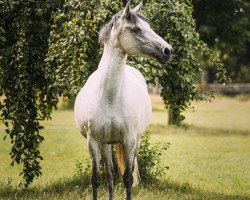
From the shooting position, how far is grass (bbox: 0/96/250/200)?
6602 millimetres

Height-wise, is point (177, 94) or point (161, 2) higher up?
point (161, 2)

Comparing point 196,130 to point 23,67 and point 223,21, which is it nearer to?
point 223,21

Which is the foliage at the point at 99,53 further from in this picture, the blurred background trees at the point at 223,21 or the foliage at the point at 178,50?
the blurred background trees at the point at 223,21

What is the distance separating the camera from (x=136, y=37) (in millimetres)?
4418

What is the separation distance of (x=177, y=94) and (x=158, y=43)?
6.30 feet

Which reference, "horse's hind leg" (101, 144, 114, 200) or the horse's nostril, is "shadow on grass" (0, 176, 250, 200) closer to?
"horse's hind leg" (101, 144, 114, 200)

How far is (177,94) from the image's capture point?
6109 mm

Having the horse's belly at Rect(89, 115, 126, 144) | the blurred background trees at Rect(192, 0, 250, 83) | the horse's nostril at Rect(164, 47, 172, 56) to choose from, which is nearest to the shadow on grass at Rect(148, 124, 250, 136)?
the blurred background trees at Rect(192, 0, 250, 83)

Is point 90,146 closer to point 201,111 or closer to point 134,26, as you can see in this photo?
point 134,26

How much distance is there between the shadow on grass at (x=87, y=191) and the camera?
6.23 meters

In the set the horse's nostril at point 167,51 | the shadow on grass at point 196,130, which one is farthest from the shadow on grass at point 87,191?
the shadow on grass at point 196,130

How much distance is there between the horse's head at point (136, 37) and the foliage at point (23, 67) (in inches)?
69.8

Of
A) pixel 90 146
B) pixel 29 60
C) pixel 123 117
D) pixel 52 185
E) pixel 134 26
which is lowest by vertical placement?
pixel 52 185

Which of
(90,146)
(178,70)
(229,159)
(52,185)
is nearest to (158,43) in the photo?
(90,146)
